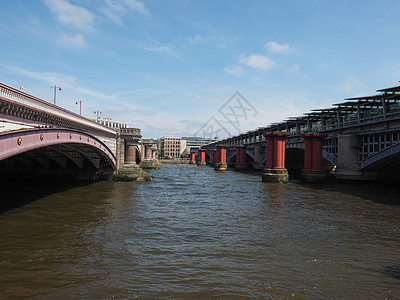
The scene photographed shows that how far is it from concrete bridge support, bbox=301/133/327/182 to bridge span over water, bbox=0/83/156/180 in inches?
883

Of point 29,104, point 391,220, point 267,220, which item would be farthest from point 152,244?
point 391,220

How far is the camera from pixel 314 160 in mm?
34969

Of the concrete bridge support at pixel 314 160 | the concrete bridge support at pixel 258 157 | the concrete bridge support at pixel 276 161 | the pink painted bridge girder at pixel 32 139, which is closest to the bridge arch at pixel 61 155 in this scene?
the pink painted bridge girder at pixel 32 139

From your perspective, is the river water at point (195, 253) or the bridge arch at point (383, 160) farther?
the bridge arch at point (383, 160)

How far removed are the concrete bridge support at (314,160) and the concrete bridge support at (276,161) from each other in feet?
9.49

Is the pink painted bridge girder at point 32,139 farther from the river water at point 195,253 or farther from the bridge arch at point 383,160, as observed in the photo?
the bridge arch at point 383,160

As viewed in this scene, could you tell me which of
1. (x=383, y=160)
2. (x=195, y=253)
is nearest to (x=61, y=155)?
(x=195, y=253)

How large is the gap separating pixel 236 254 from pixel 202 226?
3.55 m

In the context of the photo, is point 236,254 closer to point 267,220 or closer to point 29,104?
point 267,220

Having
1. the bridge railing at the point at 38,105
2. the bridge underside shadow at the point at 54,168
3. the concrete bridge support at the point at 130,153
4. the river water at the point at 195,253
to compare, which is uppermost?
the bridge railing at the point at 38,105

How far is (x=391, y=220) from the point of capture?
553 inches

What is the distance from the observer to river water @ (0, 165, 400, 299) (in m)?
6.30

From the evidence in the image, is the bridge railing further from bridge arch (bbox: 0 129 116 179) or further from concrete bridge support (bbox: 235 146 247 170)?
concrete bridge support (bbox: 235 146 247 170)

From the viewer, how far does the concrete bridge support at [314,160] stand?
34188 mm
